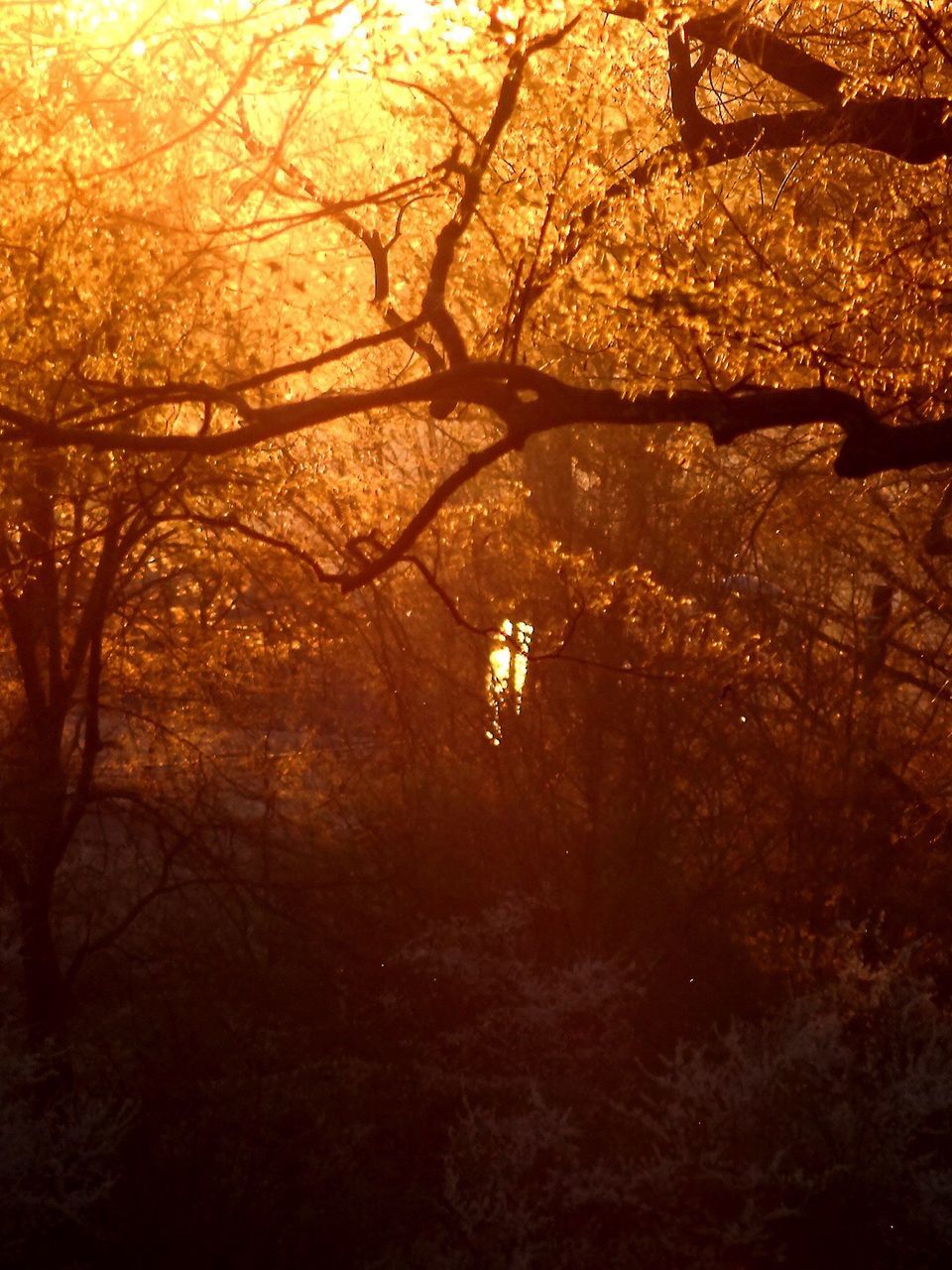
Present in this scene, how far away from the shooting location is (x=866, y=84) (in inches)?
238

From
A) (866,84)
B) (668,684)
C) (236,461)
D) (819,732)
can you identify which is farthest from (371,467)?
(866,84)

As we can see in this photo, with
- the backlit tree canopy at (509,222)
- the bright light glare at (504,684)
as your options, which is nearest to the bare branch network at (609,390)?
the backlit tree canopy at (509,222)

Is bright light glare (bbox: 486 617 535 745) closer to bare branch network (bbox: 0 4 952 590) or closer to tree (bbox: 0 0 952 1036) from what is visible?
tree (bbox: 0 0 952 1036)

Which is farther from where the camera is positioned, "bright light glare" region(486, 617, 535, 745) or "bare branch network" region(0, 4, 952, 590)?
"bright light glare" region(486, 617, 535, 745)

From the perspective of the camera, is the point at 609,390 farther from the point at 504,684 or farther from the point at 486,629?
the point at 504,684

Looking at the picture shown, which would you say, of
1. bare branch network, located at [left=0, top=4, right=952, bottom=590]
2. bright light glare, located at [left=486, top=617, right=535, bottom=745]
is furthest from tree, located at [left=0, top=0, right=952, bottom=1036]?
bright light glare, located at [left=486, top=617, right=535, bottom=745]

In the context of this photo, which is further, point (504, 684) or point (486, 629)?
point (504, 684)

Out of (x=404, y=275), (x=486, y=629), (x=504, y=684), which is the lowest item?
(x=486, y=629)

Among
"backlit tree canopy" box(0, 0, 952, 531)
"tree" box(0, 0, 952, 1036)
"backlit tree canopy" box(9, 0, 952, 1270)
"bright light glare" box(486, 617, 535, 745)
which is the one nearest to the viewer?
"backlit tree canopy" box(0, 0, 952, 531)

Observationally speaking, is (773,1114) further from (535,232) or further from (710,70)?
(710,70)

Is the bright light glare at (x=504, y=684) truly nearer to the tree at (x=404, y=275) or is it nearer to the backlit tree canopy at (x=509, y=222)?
the tree at (x=404, y=275)

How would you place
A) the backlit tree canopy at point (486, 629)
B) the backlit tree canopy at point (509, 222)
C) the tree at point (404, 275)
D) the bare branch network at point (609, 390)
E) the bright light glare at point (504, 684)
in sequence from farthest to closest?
the bright light glare at point (504, 684), the backlit tree canopy at point (486, 629), the tree at point (404, 275), the backlit tree canopy at point (509, 222), the bare branch network at point (609, 390)

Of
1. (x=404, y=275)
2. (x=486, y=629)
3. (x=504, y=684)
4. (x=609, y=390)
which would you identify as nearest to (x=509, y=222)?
(x=609, y=390)

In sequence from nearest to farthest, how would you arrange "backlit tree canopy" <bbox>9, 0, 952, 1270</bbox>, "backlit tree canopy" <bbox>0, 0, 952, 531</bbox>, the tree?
"backlit tree canopy" <bbox>0, 0, 952, 531</bbox> → the tree → "backlit tree canopy" <bbox>9, 0, 952, 1270</bbox>
